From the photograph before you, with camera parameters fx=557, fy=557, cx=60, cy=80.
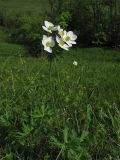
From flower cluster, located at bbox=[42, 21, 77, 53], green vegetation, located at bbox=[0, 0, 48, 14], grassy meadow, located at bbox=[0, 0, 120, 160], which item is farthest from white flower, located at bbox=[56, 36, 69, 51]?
green vegetation, located at bbox=[0, 0, 48, 14]

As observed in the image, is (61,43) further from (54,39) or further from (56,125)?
(56,125)

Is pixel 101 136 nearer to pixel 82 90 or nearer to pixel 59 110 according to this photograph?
pixel 59 110

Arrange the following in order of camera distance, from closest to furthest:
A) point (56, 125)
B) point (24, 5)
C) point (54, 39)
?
point (56, 125) → point (54, 39) → point (24, 5)

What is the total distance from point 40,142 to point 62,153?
23cm

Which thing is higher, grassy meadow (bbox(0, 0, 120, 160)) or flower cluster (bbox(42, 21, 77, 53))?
flower cluster (bbox(42, 21, 77, 53))

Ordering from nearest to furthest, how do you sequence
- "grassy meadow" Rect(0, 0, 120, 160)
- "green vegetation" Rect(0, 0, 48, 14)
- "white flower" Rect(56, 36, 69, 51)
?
"grassy meadow" Rect(0, 0, 120, 160) < "white flower" Rect(56, 36, 69, 51) < "green vegetation" Rect(0, 0, 48, 14)

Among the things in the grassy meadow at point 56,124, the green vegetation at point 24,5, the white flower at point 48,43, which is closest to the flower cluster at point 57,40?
the white flower at point 48,43

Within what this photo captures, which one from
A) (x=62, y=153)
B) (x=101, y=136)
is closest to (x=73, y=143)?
(x=62, y=153)

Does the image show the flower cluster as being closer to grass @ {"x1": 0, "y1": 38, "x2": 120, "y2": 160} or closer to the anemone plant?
the anemone plant

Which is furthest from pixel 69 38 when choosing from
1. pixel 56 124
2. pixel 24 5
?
pixel 24 5

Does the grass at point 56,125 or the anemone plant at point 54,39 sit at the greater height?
the anemone plant at point 54,39

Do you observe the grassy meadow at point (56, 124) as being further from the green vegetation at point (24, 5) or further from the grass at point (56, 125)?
the green vegetation at point (24, 5)

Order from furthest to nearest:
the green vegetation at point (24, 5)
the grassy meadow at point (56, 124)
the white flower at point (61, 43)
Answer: the green vegetation at point (24, 5)
the white flower at point (61, 43)
the grassy meadow at point (56, 124)

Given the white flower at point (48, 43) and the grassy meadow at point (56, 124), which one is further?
the white flower at point (48, 43)
